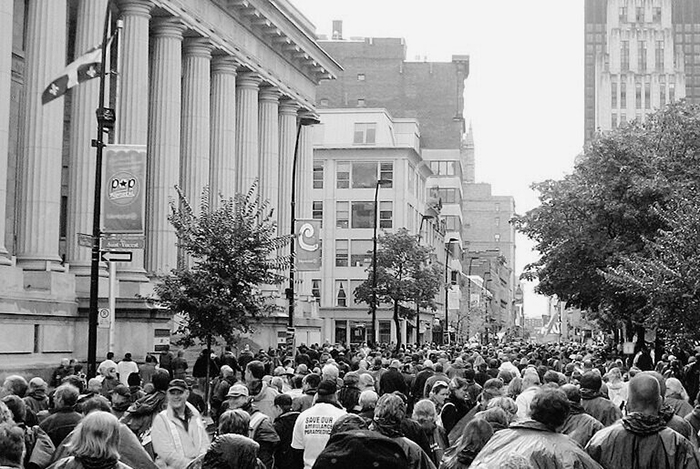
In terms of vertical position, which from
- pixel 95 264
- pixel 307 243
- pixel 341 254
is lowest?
pixel 95 264

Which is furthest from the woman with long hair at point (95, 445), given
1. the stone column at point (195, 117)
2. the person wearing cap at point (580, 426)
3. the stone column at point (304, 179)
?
the stone column at point (304, 179)

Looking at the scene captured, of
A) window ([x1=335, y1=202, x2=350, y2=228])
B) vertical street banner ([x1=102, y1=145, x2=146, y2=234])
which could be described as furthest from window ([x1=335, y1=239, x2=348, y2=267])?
vertical street banner ([x1=102, y1=145, x2=146, y2=234])

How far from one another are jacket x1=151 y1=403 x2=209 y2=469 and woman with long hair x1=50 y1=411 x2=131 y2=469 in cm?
332

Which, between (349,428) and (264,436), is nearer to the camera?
(349,428)

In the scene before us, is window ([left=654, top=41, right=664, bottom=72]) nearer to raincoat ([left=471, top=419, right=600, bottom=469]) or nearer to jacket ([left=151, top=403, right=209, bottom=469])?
jacket ([left=151, top=403, right=209, bottom=469])

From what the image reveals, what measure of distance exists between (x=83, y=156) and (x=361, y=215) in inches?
2146

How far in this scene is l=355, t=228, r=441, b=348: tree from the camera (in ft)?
234

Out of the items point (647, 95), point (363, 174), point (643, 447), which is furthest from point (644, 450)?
point (647, 95)

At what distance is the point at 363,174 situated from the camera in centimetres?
9019

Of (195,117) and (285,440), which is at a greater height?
(195,117)

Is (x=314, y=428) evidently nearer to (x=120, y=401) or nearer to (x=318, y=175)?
(x=120, y=401)

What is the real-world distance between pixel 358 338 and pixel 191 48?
45.8 meters

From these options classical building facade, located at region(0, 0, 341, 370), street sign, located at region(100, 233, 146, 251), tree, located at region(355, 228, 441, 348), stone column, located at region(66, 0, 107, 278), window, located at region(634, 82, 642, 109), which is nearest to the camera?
street sign, located at region(100, 233, 146, 251)

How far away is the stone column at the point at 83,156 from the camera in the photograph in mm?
35344
